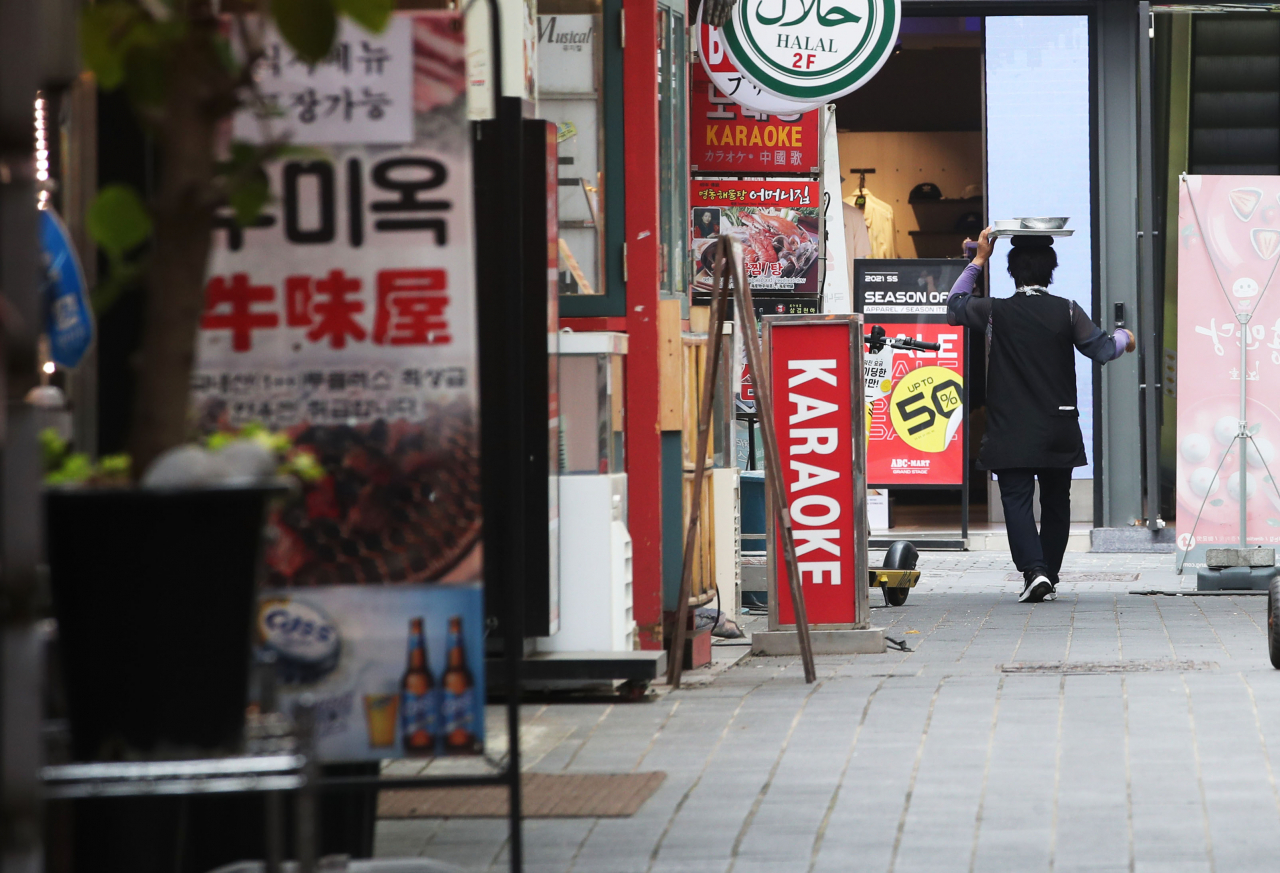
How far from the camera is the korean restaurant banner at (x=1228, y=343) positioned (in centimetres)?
1048

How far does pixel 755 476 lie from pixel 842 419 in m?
2.10

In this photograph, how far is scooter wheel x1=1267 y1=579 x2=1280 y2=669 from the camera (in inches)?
266

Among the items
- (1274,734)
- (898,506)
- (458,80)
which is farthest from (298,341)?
(898,506)

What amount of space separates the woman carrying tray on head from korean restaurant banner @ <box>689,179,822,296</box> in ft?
3.81

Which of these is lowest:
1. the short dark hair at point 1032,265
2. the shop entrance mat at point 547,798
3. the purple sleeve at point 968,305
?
the shop entrance mat at point 547,798

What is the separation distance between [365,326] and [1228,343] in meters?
8.05

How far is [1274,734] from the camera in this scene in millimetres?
5516

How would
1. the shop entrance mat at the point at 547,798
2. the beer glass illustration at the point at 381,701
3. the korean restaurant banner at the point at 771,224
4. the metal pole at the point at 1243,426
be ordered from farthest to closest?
the korean restaurant banner at the point at 771,224 < the metal pole at the point at 1243,426 < the shop entrance mat at the point at 547,798 < the beer glass illustration at the point at 381,701

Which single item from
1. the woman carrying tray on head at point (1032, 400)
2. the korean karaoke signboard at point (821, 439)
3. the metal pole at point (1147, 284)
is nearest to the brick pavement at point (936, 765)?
the korean karaoke signboard at point (821, 439)

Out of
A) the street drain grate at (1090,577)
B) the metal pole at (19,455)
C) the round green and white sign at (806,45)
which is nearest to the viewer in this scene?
the metal pole at (19,455)

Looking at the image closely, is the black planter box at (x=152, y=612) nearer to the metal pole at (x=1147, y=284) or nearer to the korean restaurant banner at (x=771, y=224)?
the korean restaurant banner at (x=771, y=224)

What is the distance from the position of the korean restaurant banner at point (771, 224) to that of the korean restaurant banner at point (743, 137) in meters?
0.13

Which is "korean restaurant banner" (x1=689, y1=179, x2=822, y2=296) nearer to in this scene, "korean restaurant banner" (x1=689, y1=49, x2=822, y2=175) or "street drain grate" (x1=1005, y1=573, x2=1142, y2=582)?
"korean restaurant banner" (x1=689, y1=49, x2=822, y2=175)

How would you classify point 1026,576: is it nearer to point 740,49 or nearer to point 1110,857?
point 740,49
